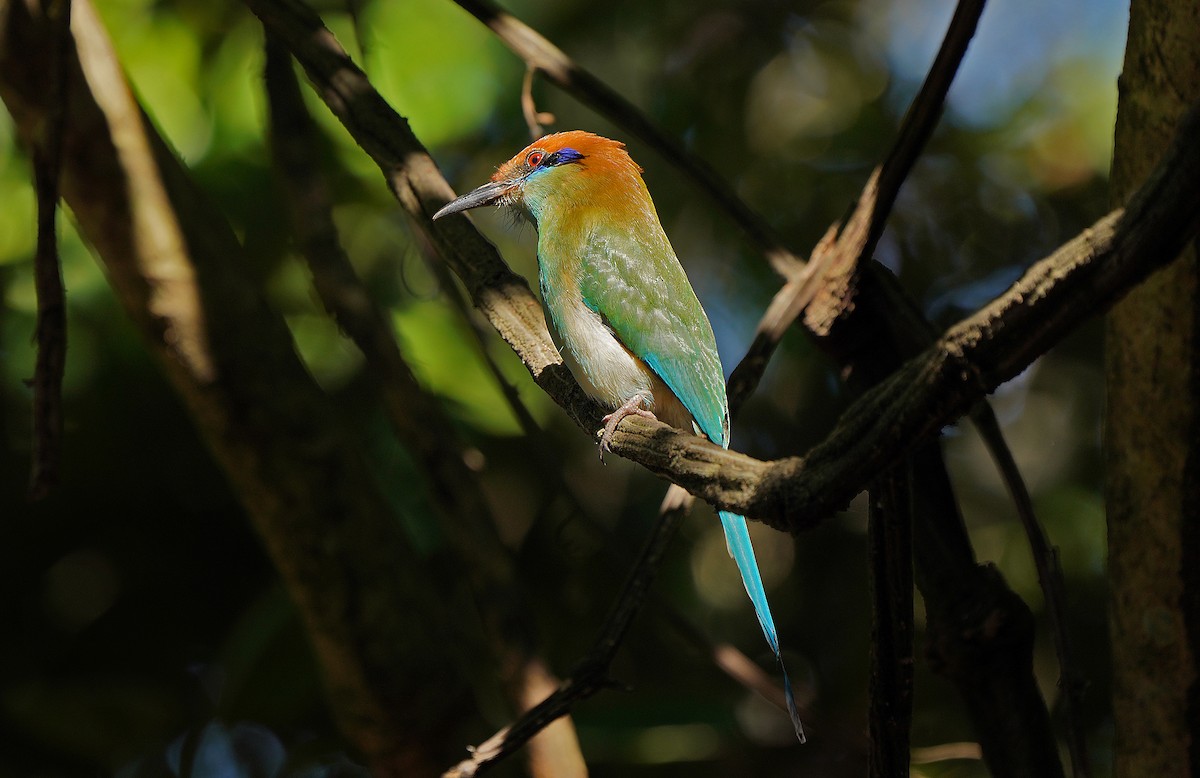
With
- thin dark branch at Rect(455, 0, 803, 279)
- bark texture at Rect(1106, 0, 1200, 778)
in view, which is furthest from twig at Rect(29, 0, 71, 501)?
bark texture at Rect(1106, 0, 1200, 778)

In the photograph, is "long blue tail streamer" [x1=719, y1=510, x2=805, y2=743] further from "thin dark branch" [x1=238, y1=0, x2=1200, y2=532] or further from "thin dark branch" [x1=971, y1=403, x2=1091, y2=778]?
"thin dark branch" [x1=238, y1=0, x2=1200, y2=532]

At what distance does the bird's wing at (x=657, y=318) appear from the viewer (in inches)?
95.3

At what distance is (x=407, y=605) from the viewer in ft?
8.85

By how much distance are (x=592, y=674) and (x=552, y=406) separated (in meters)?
2.03

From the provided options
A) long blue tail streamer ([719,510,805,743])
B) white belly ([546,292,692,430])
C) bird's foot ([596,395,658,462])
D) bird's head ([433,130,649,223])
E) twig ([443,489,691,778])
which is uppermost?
bird's head ([433,130,649,223])

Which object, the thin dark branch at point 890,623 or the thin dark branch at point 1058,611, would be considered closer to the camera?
the thin dark branch at point 890,623

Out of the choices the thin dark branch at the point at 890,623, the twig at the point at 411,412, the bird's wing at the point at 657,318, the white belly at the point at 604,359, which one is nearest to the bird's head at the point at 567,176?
the bird's wing at the point at 657,318

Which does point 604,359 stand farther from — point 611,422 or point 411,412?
point 611,422

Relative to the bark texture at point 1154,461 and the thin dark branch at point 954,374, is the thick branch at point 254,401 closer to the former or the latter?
the thin dark branch at point 954,374

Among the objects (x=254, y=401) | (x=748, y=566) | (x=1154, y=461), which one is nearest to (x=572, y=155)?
(x=254, y=401)

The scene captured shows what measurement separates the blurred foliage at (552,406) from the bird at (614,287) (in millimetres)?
717

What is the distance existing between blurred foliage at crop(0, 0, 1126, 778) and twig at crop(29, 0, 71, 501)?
1246 millimetres

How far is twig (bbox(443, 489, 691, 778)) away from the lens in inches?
69.6

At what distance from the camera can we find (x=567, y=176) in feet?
8.89
